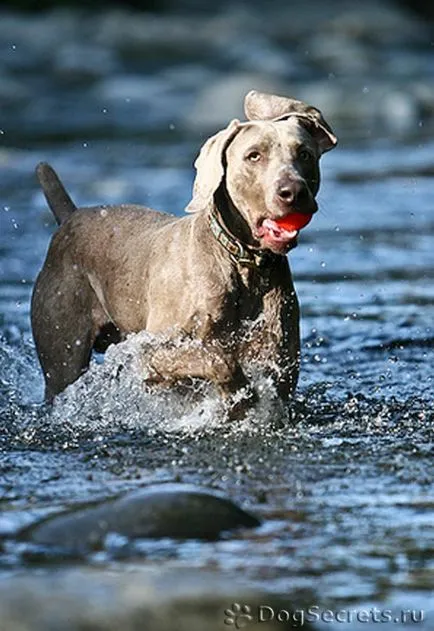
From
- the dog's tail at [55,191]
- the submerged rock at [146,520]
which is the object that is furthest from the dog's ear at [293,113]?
the submerged rock at [146,520]

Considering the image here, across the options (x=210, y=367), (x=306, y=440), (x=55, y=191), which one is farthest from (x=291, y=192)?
(x=55, y=191)

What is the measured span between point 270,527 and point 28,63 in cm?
2091

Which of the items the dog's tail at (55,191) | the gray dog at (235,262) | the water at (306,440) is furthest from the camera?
the dog's tail at (55,191)

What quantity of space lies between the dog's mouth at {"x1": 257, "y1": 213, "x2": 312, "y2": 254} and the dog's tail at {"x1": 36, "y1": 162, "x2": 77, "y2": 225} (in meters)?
1.77

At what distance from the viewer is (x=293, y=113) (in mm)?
6441

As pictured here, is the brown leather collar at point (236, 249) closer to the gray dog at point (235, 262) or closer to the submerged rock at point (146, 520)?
the gray dog at point (235, 262)

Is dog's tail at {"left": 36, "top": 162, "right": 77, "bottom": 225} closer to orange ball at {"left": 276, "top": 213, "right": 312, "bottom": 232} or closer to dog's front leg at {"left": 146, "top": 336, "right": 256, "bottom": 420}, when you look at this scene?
dog's front leg at {"left": 146, "top": 336, "right": 256, "bottom": 420}

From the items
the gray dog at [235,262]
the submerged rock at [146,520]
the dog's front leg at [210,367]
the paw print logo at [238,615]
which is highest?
the gray dog at [235,262]

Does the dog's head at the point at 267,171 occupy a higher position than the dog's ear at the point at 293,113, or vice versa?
the dog's ear at the point at 293,113

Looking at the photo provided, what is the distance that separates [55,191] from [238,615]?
3.83m

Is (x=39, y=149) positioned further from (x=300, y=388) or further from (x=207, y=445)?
(x=207, y=445)

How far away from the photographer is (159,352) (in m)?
6.40

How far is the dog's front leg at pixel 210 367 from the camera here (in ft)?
20.6

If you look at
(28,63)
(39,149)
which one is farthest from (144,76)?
(39,149)
